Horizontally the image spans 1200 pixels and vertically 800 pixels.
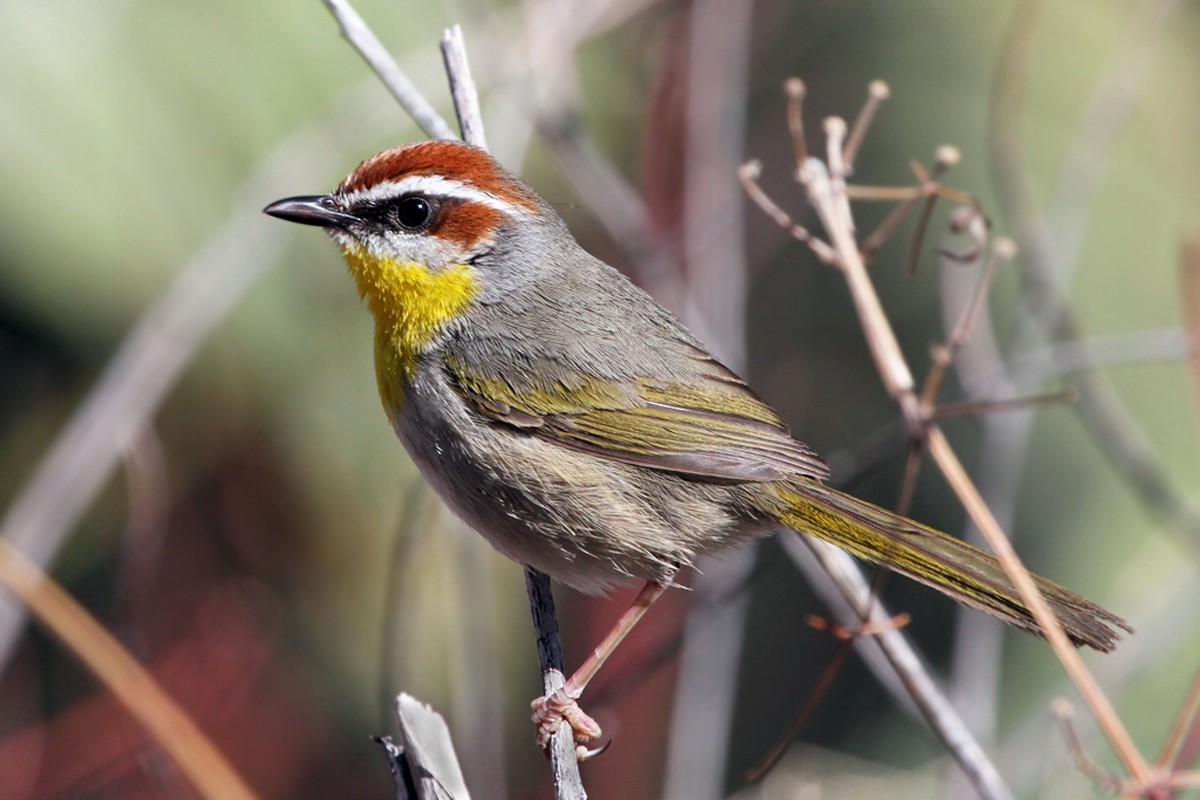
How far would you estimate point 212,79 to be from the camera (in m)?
4.37

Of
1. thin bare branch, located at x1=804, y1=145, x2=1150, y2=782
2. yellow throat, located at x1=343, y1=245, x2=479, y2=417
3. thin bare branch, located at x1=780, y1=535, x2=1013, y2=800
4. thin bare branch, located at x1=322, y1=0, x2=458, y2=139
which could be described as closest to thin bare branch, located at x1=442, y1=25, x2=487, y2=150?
thin bare branch, located at x1=322, y1=0, x2=458, y2=139

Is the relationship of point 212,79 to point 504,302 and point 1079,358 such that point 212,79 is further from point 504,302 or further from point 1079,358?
point 1079,358

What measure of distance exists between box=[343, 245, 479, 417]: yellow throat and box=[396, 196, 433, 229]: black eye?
0.11m

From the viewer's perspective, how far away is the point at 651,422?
3492 millimetres

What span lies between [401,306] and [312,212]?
13.4 inches

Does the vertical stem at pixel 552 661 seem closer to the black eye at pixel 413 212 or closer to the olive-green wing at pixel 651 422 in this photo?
the olive-green wing at pixel 651 422

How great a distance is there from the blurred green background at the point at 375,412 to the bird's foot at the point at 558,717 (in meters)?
0.52

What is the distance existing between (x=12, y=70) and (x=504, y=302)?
5.98ft

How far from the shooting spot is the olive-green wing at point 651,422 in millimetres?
3406

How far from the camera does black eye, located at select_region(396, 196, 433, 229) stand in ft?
11.4

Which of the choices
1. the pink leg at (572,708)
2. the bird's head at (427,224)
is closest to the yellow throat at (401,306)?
the bird's head at (427,224)

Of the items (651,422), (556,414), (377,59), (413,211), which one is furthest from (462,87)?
(651,422)

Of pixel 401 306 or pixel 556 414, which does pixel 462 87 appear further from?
pixel 556 414

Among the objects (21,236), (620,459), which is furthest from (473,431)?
(21,236)
